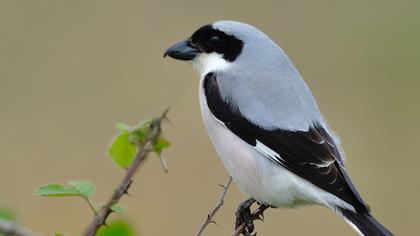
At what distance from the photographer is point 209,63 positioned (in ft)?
9.32

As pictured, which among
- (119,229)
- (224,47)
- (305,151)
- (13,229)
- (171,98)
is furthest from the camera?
(171,98)

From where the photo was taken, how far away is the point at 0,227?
35.3 inches

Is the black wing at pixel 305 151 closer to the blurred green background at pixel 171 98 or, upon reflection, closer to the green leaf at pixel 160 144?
the green leaf at pixel 160 144

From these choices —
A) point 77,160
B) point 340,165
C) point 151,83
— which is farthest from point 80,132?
point 340,165

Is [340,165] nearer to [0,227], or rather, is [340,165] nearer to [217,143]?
[217,143]

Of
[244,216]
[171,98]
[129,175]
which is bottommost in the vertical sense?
[171,98]

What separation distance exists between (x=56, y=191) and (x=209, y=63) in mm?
1640

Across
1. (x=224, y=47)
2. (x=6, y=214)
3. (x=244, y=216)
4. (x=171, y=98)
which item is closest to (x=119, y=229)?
(x=6, y=214)

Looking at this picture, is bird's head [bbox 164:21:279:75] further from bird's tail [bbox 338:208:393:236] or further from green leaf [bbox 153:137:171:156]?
green leaf [bbox 153:137:171:156]

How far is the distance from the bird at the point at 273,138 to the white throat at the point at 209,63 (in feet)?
0.23

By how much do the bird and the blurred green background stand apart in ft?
6.65

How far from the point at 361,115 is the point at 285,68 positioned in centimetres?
449

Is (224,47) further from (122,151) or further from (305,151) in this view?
(122,151)

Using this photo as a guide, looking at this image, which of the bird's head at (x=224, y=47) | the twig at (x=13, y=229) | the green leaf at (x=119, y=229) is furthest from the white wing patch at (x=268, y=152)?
the twig at (x=13, y=229)
